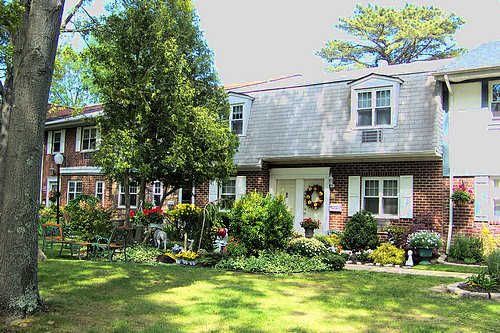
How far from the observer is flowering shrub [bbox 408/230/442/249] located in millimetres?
12664

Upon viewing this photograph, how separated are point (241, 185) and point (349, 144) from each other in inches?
184

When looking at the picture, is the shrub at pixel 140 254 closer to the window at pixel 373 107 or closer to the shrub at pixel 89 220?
the shrub at pixel 89 220

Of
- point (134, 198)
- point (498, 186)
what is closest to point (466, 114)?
point (498, 186)

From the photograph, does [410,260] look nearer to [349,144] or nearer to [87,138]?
[349,144]

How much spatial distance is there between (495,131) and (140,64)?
34.3 feet

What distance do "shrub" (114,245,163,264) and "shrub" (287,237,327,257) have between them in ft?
11.1

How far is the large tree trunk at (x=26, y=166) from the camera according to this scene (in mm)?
5547

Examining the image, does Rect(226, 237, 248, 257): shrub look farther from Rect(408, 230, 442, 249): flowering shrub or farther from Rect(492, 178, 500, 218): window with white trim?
Rect(492, 178, 500, 218): window with white trim

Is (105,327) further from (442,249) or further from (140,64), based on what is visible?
(442,249)

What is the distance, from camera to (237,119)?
18.5 meters

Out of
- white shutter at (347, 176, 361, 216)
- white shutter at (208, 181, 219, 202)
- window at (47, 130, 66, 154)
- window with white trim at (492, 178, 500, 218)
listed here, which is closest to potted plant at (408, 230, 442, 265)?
window with white trim at (492, 178, 500, 218)

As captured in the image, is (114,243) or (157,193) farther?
(157,193)

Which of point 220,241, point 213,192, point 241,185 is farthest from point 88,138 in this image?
point 220,241

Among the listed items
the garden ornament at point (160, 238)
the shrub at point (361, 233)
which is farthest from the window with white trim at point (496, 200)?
the garden ornament at point (160, 238)
